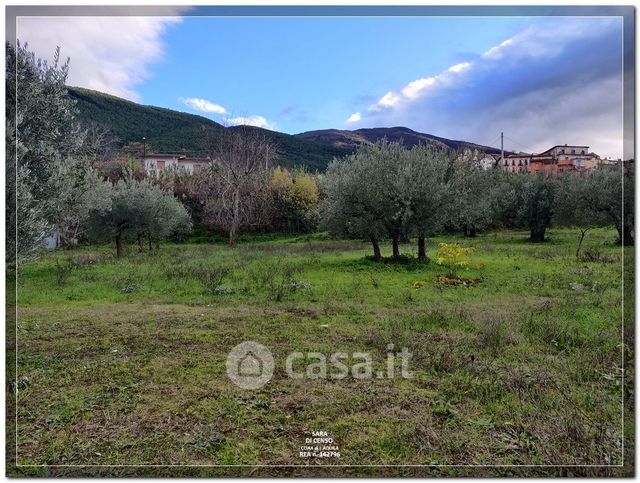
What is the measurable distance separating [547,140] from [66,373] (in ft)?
24.4

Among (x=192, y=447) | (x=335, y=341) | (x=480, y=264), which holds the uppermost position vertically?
(x=480, y=264)

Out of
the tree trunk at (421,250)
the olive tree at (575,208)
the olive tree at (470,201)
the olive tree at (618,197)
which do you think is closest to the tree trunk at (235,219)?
the olive tree at (618,197)

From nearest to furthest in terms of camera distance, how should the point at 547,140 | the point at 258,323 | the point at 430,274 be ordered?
the point at 547,140 < the point at 258,323 < the point at 430,274

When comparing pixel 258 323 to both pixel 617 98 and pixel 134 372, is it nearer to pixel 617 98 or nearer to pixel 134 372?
pixel 134 372

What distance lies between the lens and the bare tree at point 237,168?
555 centimetres

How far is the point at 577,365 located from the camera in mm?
4680

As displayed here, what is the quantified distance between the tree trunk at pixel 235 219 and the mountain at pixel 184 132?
93cm

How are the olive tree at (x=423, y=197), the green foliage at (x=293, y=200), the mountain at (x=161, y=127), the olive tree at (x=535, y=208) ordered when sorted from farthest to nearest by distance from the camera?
1. the olive tree at (x=423, y=197)
2. the olive tree at (x=535, y=208)
3. the green foliage at (x=293, y=200)
4. the mountain at (x=161, y=127)

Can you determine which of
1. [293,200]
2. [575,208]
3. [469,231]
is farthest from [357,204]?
[575,208]

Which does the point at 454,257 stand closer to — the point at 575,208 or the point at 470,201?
the point at 575,208

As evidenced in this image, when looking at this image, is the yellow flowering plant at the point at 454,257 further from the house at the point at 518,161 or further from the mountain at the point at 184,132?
the mountain at the point at 184,132

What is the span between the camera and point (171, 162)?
712 centimetres

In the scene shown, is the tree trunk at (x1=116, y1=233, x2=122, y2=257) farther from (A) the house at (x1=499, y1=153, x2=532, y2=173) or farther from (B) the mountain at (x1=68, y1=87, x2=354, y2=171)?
(A) the house at (x1=499, y1=153, x2=532, y2=173)

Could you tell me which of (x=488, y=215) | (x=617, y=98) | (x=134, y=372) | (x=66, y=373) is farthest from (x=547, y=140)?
(x=488, y=215)
